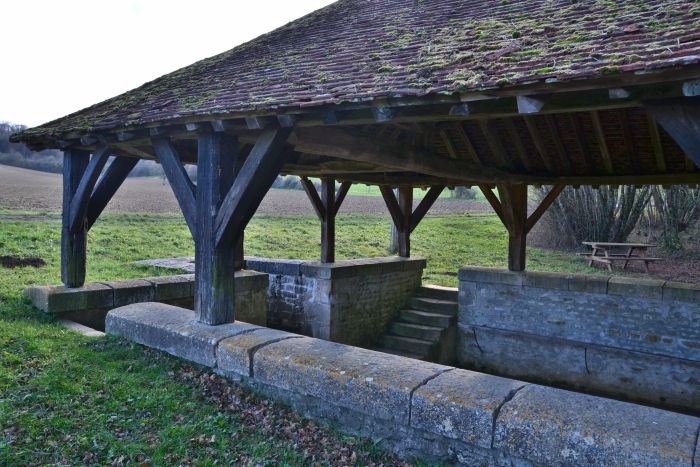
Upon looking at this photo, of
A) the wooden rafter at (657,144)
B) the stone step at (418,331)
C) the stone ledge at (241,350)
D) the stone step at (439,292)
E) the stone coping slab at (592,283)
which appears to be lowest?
the stone step at (418,331)

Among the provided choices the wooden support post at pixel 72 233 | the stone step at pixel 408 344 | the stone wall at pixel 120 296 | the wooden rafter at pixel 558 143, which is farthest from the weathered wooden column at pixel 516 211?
the wooden support post at pixel 72 233

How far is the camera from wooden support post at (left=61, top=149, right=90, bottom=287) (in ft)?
19.9

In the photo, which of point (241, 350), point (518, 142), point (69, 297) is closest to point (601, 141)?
point (518, 142)

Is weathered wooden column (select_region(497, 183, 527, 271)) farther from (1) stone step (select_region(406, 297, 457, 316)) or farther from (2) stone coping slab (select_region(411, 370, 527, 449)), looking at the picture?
(2) stone coping slab (select_region(411, 370, 527, 449))

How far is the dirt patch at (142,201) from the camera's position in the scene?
1826 centimetres

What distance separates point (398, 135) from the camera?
19.3 feet

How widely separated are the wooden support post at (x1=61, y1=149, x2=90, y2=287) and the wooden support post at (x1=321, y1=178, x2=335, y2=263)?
373cm

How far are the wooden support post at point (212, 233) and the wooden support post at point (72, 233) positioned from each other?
240 cm

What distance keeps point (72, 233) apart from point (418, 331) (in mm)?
5452

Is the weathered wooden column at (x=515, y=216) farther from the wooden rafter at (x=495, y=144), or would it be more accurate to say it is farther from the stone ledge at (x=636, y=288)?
the stone ledge at (x=636, y=288)

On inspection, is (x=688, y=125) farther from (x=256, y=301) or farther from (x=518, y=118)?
(x=256, y=301)

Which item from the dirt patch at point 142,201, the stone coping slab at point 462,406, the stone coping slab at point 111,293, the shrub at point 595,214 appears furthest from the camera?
the dirt patch at point 142,201

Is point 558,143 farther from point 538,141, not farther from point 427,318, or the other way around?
point 427,318

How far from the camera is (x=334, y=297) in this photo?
7.93 meters
